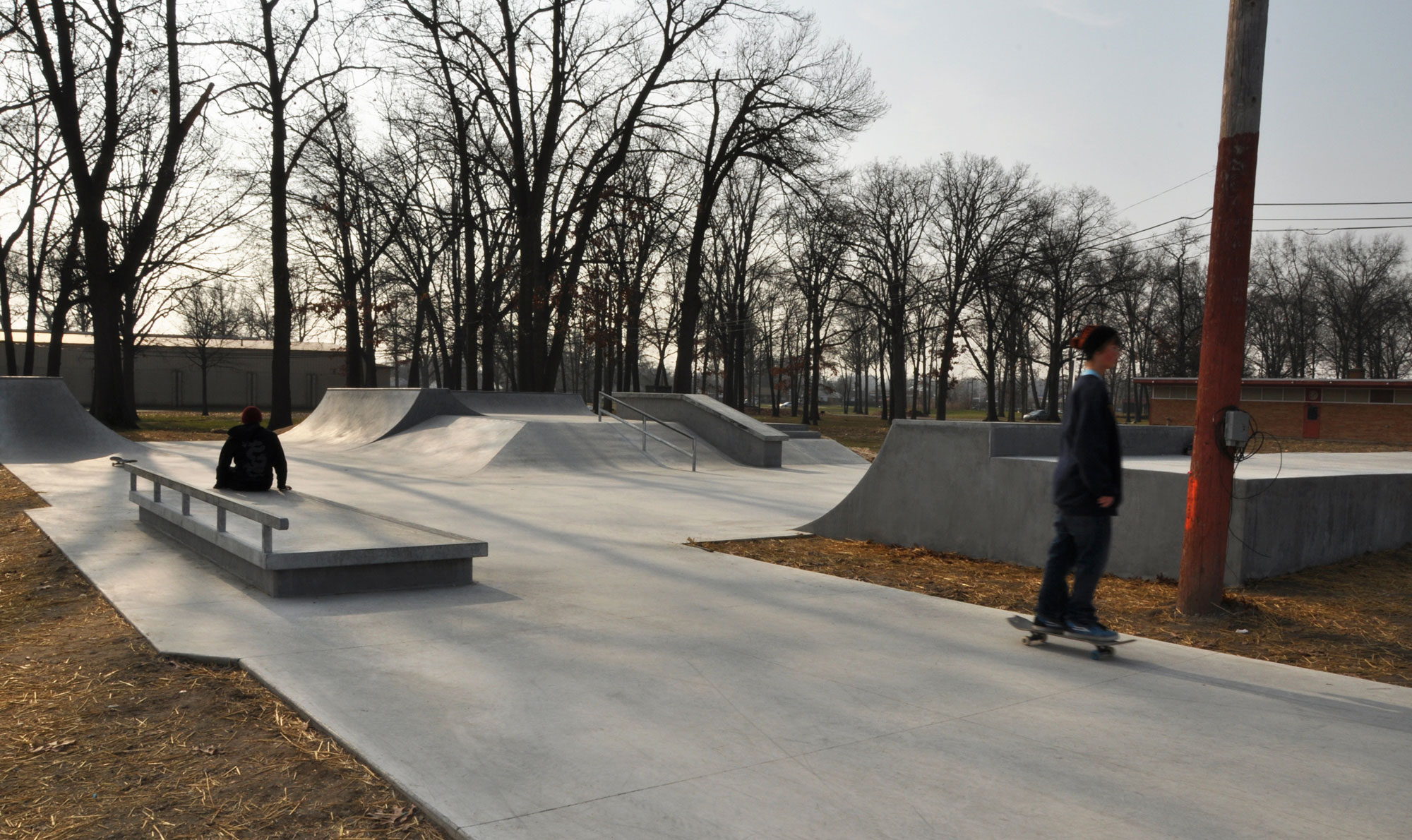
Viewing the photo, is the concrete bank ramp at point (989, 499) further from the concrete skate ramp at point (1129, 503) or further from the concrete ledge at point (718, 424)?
the concrete ledge at point (718, 424)

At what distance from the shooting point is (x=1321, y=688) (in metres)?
4.52

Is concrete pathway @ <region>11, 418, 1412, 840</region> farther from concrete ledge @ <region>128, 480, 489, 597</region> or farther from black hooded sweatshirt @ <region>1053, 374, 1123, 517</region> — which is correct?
black hooded sweatshirt @ <region>1053, 374, 1123, 517</region>

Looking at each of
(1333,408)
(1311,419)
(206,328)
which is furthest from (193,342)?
(1333,408)

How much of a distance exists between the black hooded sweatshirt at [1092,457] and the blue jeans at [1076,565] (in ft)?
0.26

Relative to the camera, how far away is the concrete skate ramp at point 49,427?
1766 cm

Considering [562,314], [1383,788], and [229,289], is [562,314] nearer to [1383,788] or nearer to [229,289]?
[1383,788]

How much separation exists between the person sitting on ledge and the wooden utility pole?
25.7ft

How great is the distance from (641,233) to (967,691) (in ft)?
108

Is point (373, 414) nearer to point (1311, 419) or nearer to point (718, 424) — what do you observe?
point (718, 424)

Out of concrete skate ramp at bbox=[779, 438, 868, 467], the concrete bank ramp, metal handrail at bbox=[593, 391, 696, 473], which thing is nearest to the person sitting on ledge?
the concrete bank ramp

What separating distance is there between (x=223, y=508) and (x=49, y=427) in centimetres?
1506

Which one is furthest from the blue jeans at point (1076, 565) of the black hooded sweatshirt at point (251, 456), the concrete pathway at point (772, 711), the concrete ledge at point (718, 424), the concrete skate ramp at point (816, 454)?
the concrete skate ramp at point (816, 454)

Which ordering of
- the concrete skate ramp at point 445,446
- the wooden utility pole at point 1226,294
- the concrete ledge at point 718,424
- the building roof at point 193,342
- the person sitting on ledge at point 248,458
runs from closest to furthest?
the wooden utility pole at point 1226,294 < the person sitting on ledge at point 248,458 < the concrete skate ramp at point 445,446 < the concrete ledge at point 718,424 < the building roof at point 193,342

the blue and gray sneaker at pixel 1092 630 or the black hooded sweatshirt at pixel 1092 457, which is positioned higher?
the black hooded sweatshirt at pixel 1092 457
